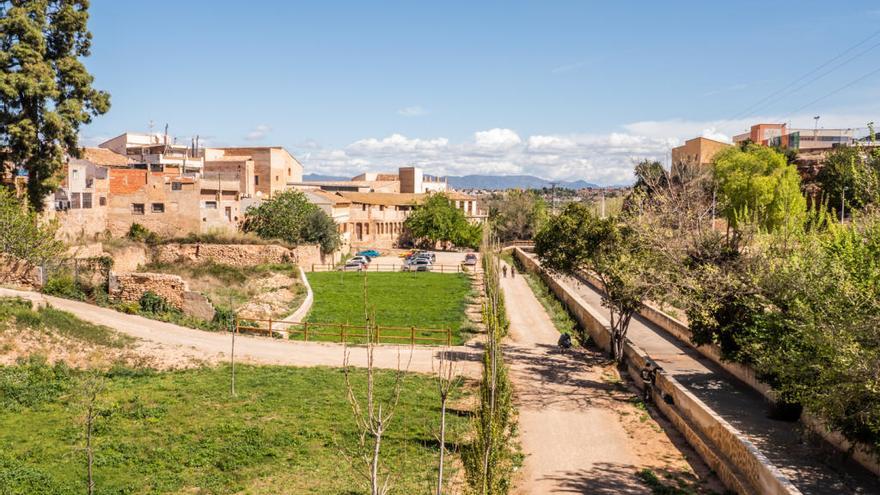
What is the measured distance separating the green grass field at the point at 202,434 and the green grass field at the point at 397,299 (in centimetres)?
653

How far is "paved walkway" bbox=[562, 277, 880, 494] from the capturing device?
500 inches

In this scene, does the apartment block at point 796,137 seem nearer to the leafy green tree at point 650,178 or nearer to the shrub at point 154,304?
the leafy green tree at point 650,178

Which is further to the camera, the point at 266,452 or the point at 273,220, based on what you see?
the point at 273,220

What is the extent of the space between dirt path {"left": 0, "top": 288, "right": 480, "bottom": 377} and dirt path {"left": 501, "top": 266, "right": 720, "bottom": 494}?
2.48 meters

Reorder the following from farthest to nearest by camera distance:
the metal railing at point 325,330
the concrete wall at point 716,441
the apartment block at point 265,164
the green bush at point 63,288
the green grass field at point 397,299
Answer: the apartment block at point 265,164, the green grass field at point 397,299, the green bush at point 63,288, the metal railing at point 325,330, the concrete wall at point 716,441

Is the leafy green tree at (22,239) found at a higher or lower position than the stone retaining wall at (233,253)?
higher

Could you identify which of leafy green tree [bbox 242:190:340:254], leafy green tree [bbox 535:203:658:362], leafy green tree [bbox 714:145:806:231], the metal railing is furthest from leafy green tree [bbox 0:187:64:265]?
leafy green tree [bbox 714:145:806:231]

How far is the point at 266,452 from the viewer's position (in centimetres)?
1409

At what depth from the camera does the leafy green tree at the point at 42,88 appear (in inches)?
1206

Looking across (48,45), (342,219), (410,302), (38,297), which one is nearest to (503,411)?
(38,297)

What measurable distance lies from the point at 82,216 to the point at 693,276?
114 ft

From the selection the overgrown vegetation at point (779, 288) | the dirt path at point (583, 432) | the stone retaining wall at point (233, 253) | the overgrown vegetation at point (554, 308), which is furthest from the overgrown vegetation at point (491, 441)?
the stone retaining wall at point (233, 253)

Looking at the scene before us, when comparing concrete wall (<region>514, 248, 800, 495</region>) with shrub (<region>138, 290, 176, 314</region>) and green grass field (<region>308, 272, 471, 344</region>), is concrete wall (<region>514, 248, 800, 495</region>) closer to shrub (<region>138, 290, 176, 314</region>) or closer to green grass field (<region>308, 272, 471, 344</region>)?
green grass field (<region>308, 272, 471, 344</region>)

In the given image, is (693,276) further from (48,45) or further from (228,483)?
(48,45)
